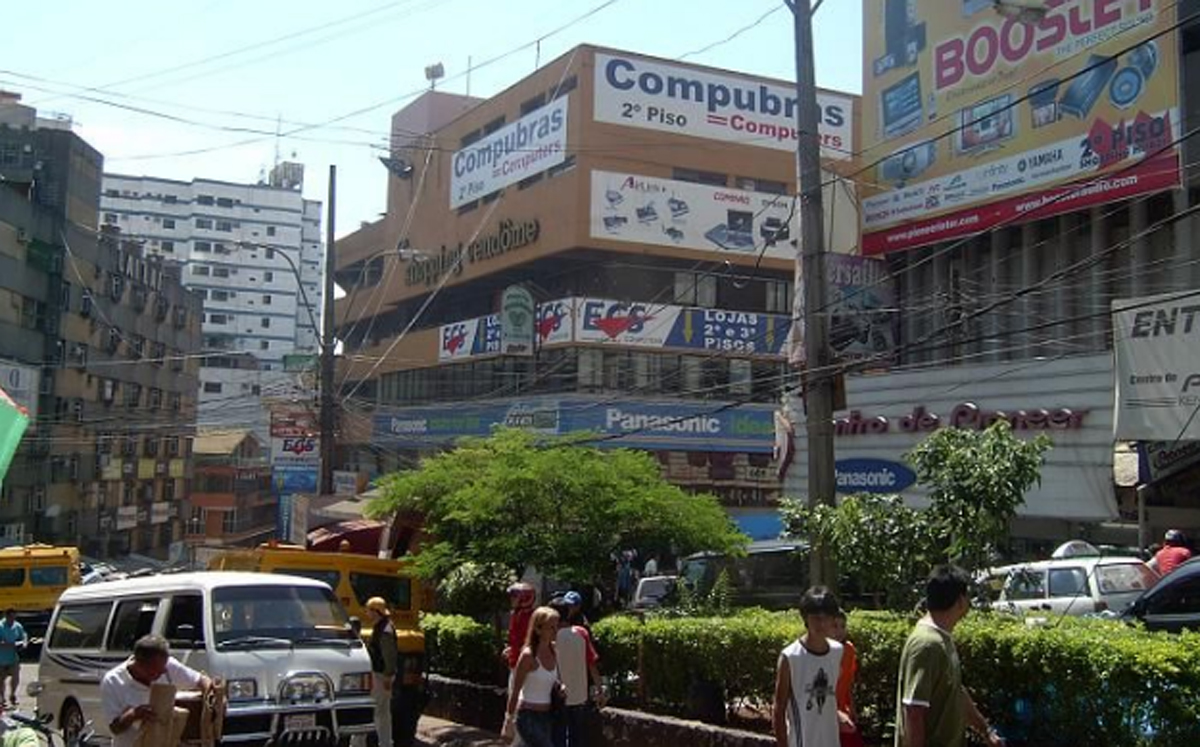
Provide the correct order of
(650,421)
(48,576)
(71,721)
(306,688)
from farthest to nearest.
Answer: (650,421), (48,576), (71,721), (306,688)

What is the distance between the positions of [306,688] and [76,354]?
155 ft

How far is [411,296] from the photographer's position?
61.6 metres

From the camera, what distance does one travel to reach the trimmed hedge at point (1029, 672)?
7141 millimetres

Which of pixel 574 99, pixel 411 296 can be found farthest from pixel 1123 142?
pixel 411 296

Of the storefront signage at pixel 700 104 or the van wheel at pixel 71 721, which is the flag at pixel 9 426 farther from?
the storefront signage at pixel 700 104

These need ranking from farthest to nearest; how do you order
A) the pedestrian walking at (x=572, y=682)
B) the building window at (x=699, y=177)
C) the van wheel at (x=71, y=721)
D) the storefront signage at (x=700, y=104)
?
the building window at (x=699, y=177) → the storefront signage at (x=700, y=104) → the van wheel at (x=71, y=721) → the pedestrian walking at (x=572, y=682)

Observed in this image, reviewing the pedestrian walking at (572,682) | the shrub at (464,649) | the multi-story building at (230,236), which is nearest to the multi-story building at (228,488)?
the multi-story building at (230,236)

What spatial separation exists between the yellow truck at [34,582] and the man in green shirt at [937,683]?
24.2 metres

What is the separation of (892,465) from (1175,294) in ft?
28.5

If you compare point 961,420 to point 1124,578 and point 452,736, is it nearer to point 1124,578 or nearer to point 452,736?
point 1124,578

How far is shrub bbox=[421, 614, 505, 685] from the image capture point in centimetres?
1441

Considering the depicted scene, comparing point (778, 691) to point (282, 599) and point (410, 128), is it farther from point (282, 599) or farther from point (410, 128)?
point (410, 128)

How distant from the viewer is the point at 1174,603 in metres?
12.3

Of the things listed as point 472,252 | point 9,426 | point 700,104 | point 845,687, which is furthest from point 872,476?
point 472,252
